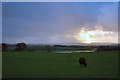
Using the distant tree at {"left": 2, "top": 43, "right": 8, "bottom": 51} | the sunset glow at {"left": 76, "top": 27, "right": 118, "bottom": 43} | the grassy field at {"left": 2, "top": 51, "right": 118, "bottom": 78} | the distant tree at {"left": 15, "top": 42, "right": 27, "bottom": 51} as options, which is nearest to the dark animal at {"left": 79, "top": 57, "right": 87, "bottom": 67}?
the grassy field at {"left": 2, "top": 51, "right": 118, "bottom": 78}

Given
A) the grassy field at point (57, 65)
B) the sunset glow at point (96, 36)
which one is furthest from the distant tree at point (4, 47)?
the sunset glow at point (96, 36)

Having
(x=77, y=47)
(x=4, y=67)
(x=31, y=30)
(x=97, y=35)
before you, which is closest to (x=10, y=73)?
(x=4, y=67)

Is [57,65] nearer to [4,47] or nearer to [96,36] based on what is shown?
[96,36]

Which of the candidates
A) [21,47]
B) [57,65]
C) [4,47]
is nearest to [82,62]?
[57,65]

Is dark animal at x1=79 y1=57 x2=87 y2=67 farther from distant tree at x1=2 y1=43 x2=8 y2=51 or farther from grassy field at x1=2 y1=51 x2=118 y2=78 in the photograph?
distant tree at x1=2 y1=43 x2=8 y2=51

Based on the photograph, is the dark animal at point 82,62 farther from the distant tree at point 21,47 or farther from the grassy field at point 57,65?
the distant tree at point 21,47

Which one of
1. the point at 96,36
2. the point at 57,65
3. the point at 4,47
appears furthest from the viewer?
the point at 96,36
